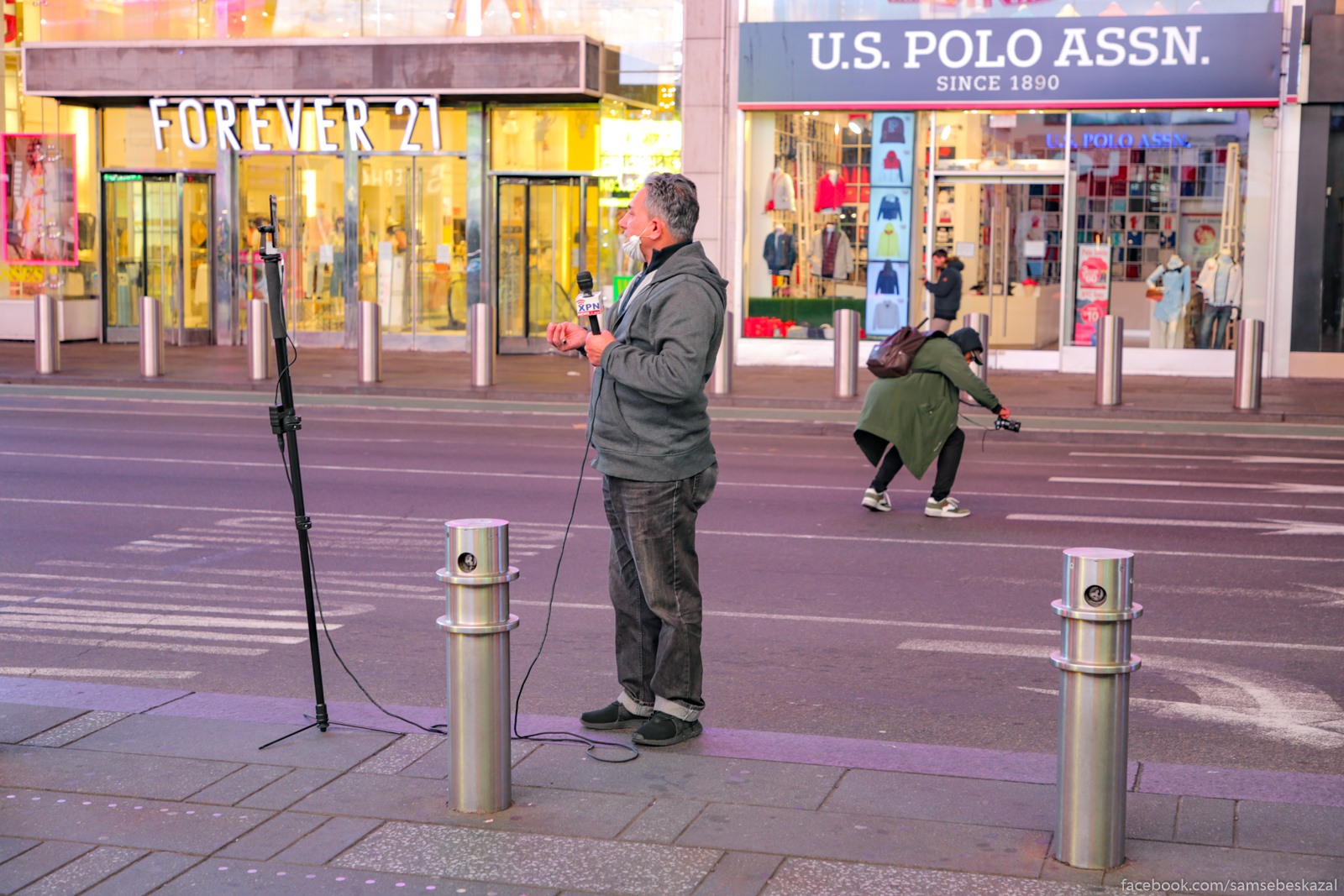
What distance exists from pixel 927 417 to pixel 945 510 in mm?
653

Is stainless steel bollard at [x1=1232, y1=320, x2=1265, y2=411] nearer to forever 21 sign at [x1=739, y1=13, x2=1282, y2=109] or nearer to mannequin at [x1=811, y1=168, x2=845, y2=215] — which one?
forever 21 sign at [x1=739, y1=13, x2=1282, y2=109]

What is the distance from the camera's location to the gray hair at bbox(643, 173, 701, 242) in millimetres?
5465

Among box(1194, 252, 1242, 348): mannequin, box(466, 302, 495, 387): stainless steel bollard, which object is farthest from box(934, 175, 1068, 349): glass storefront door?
box(466, 302, 495, 387): stainless steel bollard

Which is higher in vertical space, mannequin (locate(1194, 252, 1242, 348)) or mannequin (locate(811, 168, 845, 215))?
mannequin (locate(811, 168, 845, 215))

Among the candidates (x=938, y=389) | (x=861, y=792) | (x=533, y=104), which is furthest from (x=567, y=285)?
(x=861, y=792)

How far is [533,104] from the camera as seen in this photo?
25.7m

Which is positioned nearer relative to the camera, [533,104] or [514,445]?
[514,445]

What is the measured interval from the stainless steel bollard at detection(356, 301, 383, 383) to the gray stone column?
5.52 meters

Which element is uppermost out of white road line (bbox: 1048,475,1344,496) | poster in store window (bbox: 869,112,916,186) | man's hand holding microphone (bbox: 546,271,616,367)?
poster in store window (bbox: 869,112,916,186)

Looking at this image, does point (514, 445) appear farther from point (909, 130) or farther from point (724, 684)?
point (909, 130)

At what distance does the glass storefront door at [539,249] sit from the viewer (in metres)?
25.9

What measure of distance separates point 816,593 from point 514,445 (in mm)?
7061

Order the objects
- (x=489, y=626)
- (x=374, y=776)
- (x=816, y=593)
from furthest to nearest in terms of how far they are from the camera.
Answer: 1. (x=816, y=593)
2. (x=374, y=776)
3. (x=489, y=626)

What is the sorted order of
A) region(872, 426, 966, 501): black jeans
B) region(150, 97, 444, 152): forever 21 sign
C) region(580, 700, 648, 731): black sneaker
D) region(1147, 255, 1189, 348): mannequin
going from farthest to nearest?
region(150, 97, 444, 152): forever 21 sign, region(1147, 255, 1189, 348): mannequin, region(872, 426, 966, 501): black jeans, region(580, 700, 648, 731): black sneaker
